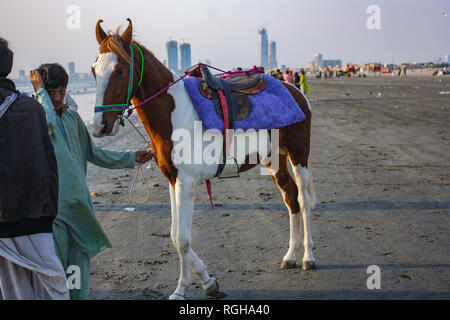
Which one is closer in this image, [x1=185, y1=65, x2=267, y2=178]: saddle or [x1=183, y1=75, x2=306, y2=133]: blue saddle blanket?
[x1=183, y1=75, x2=306, y2=133]: blue saddle blanket

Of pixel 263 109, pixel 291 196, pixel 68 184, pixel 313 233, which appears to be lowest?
pixel 313 233

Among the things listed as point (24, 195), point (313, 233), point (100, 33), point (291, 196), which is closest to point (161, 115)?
point (100, 33)

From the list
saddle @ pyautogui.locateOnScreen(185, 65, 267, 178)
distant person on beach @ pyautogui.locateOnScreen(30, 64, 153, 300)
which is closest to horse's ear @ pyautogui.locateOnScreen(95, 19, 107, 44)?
distant person on beach @ pyautogui.locateOnScreen(30, 64, 153, 300)

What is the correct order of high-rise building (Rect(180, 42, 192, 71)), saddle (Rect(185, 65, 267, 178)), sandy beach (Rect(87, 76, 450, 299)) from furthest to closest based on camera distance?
1. high-rise building (Rect(180, 42, 192, 71))
2. sandy beach (Rect(87, 76, 450, 299))
3. saddle (Rect(185, 65, 267, 178))

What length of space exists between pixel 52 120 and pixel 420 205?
591 centimetres

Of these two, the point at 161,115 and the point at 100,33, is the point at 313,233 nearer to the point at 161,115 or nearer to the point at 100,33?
the point at 161,115

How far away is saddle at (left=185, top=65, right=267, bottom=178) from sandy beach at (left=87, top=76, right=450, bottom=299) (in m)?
1.33

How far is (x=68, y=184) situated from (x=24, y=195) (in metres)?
0.55

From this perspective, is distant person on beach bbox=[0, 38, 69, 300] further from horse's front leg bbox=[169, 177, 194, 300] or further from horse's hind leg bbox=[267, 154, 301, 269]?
horse's hind leg bbox=[267, 154, 301, 269]

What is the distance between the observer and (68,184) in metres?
3.45

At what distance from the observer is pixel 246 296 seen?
4.61m

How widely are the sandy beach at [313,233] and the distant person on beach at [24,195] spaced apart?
5.45 feet

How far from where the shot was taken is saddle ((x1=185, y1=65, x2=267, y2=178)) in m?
4.68
